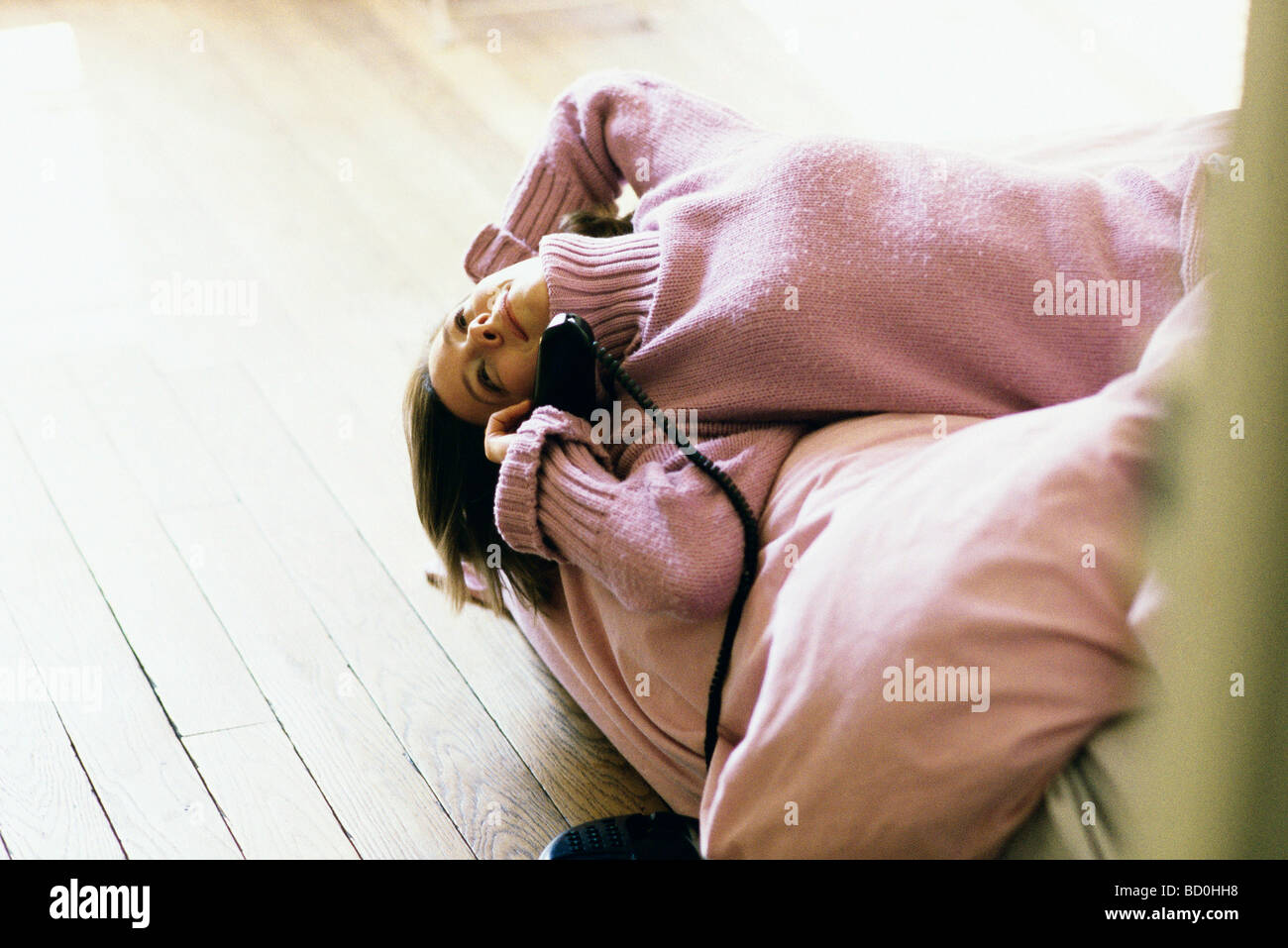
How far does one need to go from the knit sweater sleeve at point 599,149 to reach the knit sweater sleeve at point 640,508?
394mm

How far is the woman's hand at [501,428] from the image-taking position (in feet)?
4.40

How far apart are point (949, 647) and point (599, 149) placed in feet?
2.95

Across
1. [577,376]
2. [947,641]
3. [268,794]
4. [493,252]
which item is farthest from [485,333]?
[947,641]

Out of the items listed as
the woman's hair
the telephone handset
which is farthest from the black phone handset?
the woman's hair

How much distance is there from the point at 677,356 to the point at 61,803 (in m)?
0.77

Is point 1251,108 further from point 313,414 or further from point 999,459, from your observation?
point 313,414

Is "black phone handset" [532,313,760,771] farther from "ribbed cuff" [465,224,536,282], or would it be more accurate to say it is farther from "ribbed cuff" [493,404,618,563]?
"ribbed cuff" [465,224,536,282]

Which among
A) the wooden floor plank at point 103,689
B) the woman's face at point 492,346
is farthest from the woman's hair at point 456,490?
the wooden floor plank at point 103,689

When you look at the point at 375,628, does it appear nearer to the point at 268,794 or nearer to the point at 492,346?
the point at 268,794

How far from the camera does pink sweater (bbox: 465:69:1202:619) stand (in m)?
1.28

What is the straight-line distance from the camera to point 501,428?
4.57 ft

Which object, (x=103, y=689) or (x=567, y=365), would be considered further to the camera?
(x=103, y=689)
